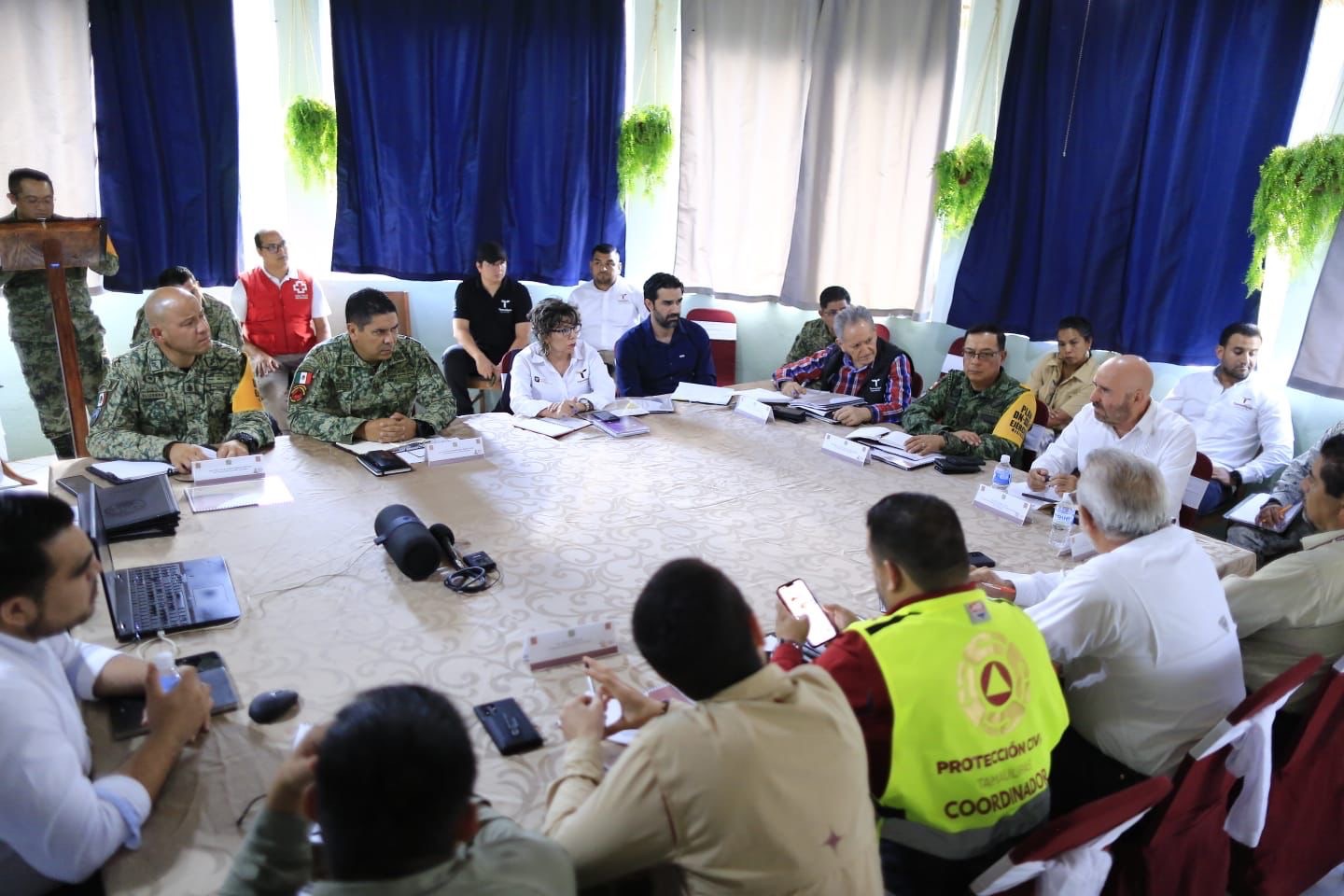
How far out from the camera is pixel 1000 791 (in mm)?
1512

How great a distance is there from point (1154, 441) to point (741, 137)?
3678mm

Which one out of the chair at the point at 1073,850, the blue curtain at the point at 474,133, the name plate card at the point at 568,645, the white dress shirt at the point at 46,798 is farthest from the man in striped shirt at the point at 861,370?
the white dress shirt at the point at 46,798

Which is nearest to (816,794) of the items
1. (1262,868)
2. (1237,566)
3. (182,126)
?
(1262,868)

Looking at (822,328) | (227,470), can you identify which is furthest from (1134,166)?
(227,470)

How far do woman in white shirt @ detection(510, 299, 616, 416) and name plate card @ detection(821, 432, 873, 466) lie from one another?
3.44ft

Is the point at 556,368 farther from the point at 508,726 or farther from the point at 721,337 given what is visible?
the point at 508,726

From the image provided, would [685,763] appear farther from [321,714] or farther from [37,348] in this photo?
[37,348]

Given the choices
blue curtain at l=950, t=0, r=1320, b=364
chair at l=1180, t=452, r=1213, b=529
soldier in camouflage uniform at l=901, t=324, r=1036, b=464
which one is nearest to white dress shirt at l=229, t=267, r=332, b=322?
soldier in camouflage uniform at l=901, t=324, r=1036, b=464

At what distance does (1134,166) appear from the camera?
4898 millimetres

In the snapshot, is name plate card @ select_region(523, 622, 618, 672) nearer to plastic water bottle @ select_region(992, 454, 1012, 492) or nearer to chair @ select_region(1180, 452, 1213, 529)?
plastic water bottle @ select_region(992, 454, 1012, 492)

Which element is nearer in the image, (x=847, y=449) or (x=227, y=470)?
(x=227, y=470)

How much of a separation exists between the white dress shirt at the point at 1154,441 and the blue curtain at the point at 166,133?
4718 millimetres

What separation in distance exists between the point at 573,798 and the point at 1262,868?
1.79 metres

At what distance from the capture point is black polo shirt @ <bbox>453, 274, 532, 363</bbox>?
569 cm
